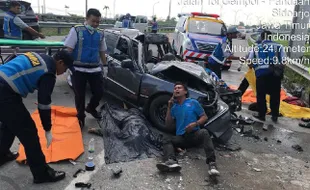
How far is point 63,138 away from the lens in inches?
187

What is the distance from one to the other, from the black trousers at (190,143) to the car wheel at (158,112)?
0.89 m

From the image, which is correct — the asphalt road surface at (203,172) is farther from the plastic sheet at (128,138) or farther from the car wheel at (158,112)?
the car wheel at (158,112)

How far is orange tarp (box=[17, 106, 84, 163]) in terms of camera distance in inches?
167

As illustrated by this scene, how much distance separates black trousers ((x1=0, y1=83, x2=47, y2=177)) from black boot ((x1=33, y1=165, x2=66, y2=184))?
0.04m

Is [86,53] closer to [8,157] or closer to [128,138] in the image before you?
[128,138]

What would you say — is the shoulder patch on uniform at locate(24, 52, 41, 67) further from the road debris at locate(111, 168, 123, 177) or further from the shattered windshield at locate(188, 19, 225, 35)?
the shattered windshield at locate(188, 19, 225, 35)

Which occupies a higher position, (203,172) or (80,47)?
(80,47)

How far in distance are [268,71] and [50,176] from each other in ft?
16.5

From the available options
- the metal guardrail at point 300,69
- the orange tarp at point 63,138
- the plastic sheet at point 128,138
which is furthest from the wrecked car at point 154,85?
the metal guardrail at point 300,69

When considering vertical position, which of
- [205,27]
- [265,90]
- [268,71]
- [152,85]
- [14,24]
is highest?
[205,27]

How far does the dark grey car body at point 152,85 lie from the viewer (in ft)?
17.1

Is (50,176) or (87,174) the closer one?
(50,176)

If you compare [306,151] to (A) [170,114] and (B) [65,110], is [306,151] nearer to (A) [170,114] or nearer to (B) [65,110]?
(A) [170,114]

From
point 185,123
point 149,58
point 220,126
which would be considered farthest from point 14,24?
point 220,126
